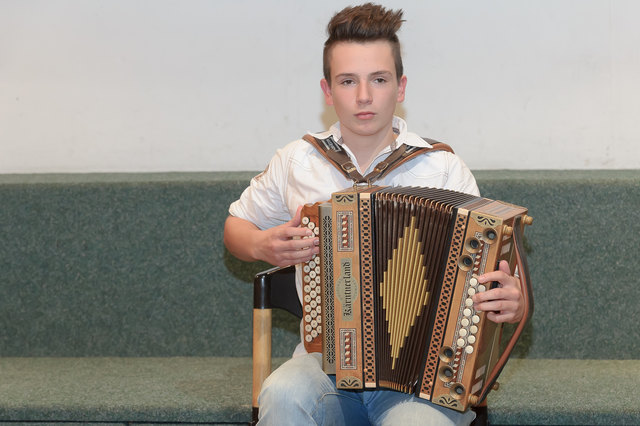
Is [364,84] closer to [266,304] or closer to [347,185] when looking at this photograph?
[347,185]

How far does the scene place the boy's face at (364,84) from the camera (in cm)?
199

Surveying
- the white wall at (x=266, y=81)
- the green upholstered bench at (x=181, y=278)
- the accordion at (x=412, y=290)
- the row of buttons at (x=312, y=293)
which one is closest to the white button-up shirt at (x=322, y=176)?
the row of buttons at (x=312, y=293)

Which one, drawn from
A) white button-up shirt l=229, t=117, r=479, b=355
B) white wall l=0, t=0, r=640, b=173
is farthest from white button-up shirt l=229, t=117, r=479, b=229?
white wall l=0, t=0, r=640, b=173

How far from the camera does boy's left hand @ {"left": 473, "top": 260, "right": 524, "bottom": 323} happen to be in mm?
1649

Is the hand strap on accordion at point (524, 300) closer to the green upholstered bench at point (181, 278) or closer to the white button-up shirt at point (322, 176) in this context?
the white button-up shirt at point (322, 176)

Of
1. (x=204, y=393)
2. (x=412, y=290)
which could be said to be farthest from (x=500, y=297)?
(x=204, y=393)

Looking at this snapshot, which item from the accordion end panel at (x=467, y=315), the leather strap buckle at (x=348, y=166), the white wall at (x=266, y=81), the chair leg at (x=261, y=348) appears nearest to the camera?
the accordion end panel at (x=467, y=315)

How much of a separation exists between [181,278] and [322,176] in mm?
884

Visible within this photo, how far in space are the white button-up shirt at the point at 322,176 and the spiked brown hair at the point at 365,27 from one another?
0.20m

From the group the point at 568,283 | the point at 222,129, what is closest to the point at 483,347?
the point at 568,283

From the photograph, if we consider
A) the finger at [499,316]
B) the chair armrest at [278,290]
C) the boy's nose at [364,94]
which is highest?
the boy's nose at [364,94]

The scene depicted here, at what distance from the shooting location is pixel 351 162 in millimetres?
1977

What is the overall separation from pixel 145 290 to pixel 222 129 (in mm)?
636

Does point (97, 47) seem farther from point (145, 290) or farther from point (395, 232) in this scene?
point (395, 232)
